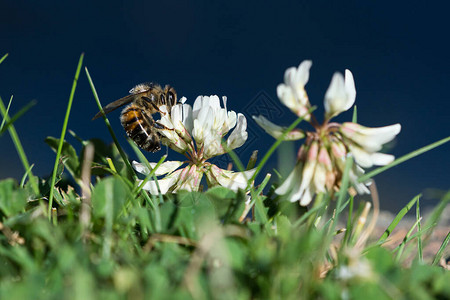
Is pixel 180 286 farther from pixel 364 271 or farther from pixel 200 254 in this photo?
pixel 364 271

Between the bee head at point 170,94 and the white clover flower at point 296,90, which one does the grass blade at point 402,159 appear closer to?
the white clover flower at point 296,90

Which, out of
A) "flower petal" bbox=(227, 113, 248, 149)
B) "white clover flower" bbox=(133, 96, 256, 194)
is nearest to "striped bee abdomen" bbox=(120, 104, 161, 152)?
"white clover flower" bbox=(133, 96, 256, 194)

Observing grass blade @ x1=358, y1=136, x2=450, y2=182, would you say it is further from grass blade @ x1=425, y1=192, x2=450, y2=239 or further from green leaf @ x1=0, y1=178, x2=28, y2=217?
green leaf @ x1=0, y1=178, x2=28, y2=217

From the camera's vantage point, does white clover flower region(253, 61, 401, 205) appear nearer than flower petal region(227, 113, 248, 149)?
Yes

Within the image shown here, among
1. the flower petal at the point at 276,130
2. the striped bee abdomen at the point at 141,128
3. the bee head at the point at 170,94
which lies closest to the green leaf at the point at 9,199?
the flower petal at the point at 276,130

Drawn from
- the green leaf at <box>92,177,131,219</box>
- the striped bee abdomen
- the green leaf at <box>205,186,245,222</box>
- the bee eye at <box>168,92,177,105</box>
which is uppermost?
the green leaf at <box>92,177,131,219</box>

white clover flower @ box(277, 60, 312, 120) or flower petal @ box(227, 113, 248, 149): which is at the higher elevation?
white clover flower @ box(277, 60, 312, 120)

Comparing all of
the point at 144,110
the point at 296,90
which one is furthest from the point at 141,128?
the point at 296,90

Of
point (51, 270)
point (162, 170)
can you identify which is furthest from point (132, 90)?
point (51, 270)
